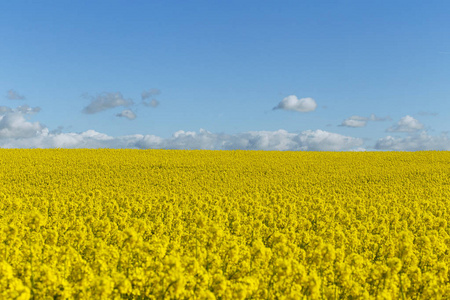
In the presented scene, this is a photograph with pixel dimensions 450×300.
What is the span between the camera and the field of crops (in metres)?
5.65

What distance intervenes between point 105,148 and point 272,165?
21.4 meters

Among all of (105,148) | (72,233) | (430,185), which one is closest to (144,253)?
(72,233)

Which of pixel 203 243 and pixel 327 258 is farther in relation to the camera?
pixel 203 243

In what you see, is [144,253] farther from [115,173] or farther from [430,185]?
[430,185]

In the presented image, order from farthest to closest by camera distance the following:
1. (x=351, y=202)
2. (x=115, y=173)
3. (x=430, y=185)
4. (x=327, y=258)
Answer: (x=115, y=173)
(x=430, y=185)
(x=351, y=202)
(x=327, y=258)

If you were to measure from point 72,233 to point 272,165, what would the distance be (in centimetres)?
2640

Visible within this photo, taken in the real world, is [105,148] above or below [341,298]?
above

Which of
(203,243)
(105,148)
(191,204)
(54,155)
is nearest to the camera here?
(203,243)

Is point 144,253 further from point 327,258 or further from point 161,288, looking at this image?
point 327,258

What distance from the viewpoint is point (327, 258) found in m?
6.68

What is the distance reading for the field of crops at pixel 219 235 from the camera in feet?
18.5

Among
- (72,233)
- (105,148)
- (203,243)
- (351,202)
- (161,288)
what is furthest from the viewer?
(105,148)

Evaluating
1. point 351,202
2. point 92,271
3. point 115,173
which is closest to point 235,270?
point 92,271

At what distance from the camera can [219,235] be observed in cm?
759
